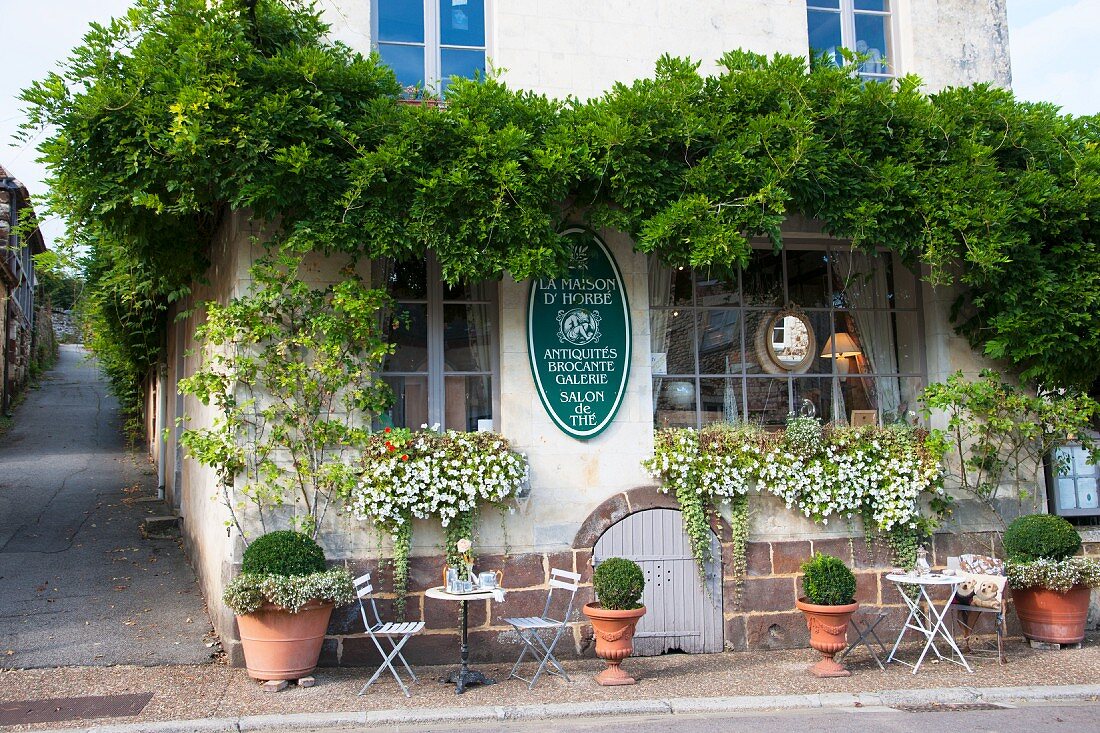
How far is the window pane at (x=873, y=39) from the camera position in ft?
29.0

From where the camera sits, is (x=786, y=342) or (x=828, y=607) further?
(x=786, y=342)

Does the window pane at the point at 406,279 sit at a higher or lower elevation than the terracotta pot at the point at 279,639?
higher

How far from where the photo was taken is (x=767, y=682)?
670 centimetres

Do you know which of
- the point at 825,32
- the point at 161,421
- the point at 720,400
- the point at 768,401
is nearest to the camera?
the point at 720,400

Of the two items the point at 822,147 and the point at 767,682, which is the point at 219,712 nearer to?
the point at 767,682

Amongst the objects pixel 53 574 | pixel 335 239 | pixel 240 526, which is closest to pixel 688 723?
pixel 240 526

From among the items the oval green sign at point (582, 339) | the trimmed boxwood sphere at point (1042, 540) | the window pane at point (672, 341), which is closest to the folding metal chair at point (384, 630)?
the oval green sign at point (582, 339)

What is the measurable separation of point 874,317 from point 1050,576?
269 centimetres

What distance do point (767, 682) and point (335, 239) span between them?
451 centimetres

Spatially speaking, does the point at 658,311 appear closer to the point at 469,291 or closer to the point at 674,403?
the point at 674,403

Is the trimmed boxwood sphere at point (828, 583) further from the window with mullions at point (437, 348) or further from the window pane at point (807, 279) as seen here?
the window with mullions at point (437, 348)

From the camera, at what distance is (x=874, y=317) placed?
871 centimetres

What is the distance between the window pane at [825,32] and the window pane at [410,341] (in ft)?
14.9

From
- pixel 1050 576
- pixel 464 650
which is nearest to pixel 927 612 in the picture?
pixel 1050 576
